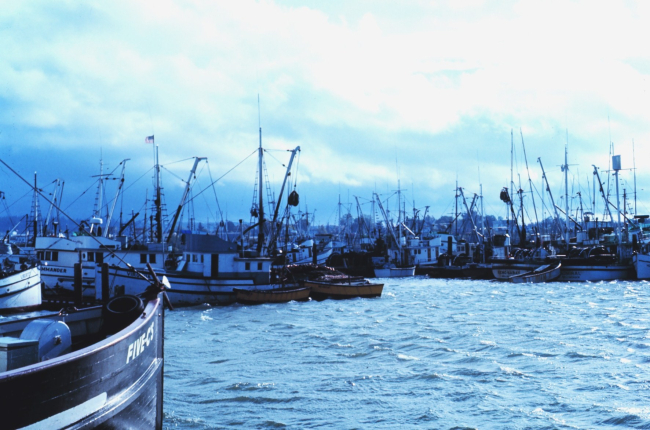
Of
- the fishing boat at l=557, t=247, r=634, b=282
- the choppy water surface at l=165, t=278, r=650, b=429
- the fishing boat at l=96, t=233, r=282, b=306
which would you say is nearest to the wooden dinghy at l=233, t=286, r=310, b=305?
the fishing boat at l=96, t=233, r=282, b=306

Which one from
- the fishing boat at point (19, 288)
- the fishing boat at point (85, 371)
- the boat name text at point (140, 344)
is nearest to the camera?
the fishing boat at point (85, 371)

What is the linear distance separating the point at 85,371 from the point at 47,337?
2316 millimetres

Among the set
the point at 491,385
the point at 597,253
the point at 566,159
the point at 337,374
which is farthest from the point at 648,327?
the point at 566,159

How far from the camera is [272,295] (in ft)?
123

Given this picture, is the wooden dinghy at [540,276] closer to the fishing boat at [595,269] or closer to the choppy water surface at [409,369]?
the fishing boat at [595,269]

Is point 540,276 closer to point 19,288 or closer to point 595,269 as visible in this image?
point 595,269

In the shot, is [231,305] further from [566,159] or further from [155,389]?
[566,159]

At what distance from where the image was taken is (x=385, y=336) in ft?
81.9

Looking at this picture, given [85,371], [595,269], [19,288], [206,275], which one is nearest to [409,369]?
[85,371]

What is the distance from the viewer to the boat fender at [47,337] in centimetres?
1013

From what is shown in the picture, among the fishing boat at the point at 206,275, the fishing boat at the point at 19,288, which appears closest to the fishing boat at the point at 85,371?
the fishing boat at the point at 19,288

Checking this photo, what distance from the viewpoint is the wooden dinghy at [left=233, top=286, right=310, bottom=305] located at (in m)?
36.7

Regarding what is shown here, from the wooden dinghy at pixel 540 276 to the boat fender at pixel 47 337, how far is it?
54.2 m

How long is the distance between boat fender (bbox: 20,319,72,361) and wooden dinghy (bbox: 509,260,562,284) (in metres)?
54.2
